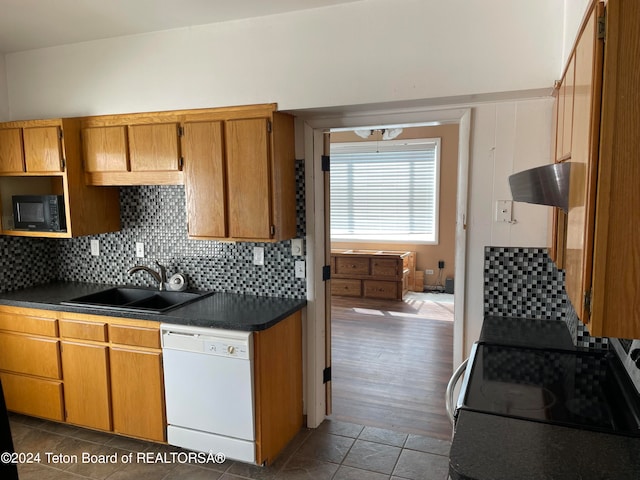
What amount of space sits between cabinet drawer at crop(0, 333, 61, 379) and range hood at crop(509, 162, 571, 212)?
289 centimetres

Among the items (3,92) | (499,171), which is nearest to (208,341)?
(499,171)

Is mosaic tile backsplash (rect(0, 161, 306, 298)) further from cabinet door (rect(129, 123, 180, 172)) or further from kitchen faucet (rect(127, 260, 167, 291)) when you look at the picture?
cabinet door (rect(129, 123, 180, 172))

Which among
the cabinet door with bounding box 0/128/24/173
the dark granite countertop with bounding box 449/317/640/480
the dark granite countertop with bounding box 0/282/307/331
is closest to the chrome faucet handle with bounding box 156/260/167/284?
the dark granite countertop with bounding box 0/282/307/331

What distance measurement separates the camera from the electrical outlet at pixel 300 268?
2.94 metres

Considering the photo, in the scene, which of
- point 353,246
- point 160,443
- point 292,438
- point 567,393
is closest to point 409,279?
point 353,246

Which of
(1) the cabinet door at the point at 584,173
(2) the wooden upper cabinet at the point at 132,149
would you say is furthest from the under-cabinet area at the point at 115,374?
(1) the cabinet door at the point at 584,173

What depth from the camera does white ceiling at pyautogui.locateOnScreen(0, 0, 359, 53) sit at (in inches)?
94.6

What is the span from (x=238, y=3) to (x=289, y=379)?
2.18 m

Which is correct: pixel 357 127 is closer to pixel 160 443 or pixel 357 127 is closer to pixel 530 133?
pixel 530 133

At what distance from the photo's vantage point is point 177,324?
2582 millimetres

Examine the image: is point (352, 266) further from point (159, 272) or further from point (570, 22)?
point (570, 22)

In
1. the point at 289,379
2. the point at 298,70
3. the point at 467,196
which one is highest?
the point at 298,70

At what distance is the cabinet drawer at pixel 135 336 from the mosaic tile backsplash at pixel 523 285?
1.90 meters

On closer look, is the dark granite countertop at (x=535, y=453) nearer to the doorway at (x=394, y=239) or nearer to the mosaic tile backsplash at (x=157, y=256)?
the mosaic tile backsplash at (x=157, y=256)
